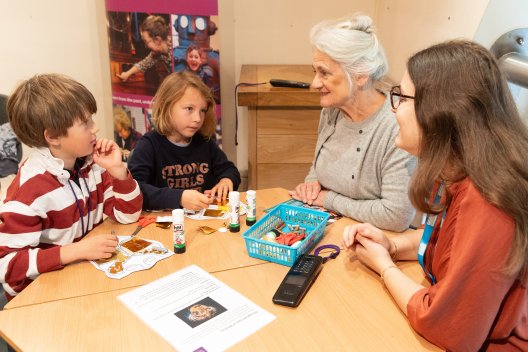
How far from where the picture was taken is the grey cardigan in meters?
1.59

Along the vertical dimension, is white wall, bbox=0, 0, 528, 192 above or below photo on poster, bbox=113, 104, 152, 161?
above

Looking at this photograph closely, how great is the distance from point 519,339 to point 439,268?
0.22 meters

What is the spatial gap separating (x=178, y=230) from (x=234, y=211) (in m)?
0.22

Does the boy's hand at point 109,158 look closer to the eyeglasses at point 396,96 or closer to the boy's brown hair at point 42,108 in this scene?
the boy's brown hair at point 42,108

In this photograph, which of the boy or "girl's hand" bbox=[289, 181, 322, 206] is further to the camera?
"girl's hand" bbox=[289, 181, 322, 206]

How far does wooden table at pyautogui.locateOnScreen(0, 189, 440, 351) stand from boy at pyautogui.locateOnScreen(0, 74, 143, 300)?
0.47ft

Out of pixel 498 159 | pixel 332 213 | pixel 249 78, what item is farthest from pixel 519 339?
pixel 249 78

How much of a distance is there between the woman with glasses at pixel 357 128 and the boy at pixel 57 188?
28.4 inches

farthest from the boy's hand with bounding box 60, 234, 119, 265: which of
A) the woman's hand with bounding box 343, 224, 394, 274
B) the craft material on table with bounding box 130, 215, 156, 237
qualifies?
the woman's hand with bounding box 343, 224, 394, 274

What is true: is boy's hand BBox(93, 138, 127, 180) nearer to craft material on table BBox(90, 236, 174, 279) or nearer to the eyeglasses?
craft material on table BBox(90, 236, 174, 279)

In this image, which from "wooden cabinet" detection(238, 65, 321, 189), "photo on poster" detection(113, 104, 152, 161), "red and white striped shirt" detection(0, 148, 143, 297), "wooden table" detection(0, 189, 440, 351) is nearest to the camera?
"wooden table" detection(0, 189, 440, 351)

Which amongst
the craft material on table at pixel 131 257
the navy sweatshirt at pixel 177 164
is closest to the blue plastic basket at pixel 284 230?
the craft material on table at pixel 131 257

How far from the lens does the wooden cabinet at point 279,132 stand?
242 cm

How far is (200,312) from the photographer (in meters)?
1.14
